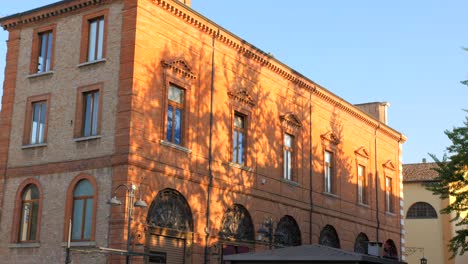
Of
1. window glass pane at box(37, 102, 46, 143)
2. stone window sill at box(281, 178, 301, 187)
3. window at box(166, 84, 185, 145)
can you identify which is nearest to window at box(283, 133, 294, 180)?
stone window sill at box(281, 178, 301, 187)

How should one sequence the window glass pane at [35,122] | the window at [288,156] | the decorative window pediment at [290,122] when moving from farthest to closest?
the window at [288,156] < the decorative window pediment at [290,122] < the window glass pane at [35,122]

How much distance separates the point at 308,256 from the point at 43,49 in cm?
1371

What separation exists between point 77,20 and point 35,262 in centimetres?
897

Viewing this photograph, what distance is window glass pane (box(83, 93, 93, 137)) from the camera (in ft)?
83.9

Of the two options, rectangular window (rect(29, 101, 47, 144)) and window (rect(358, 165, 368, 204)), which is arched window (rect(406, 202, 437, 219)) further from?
rectangular window (rect(29, 101, 47, 144))

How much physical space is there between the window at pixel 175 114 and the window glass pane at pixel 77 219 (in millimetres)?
4002

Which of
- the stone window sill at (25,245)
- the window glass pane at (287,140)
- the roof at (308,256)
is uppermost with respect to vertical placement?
the window glass pane at (287,140)

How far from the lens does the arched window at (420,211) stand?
5753 centimetres

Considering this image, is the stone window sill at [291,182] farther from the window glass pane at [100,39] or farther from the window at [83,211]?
the window glass pane at [100,39]

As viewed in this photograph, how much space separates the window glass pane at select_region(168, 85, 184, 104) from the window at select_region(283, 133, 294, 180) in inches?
333

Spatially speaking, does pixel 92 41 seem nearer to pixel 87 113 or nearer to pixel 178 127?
pixel 87 113

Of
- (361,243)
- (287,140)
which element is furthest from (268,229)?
(361,243)

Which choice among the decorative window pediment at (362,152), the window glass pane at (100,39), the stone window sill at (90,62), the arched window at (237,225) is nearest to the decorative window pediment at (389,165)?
the decorative window pediment at (362,152)

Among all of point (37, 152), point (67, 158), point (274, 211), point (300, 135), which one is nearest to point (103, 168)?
point (67, 158)
